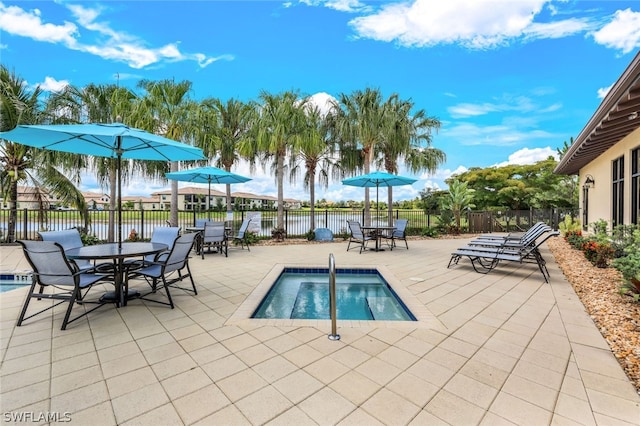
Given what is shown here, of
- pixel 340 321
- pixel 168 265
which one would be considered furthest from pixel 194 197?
pixel 340 321

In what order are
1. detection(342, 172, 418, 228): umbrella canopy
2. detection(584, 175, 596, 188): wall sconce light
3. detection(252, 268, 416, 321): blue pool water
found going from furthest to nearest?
detection(584, 175, 596, 188): wall sconce light, detection(342, 172, 418, 228): umbrella canopy, detection(252, 268, 416, 321): blue pool water

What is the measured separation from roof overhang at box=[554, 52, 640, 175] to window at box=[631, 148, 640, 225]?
19.8 inches

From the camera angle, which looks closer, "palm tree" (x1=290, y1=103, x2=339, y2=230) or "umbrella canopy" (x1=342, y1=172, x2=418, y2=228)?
"umbrella canopy" (x1=342, y1=172, x2=418, y2=228)

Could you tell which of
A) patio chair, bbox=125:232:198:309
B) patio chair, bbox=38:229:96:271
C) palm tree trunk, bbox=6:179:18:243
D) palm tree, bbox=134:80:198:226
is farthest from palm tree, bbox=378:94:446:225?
palm tree trunk, bbox=6:179:18:243

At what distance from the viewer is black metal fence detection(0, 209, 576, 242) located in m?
Answer: 9.48

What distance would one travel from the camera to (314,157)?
11859 millimetres

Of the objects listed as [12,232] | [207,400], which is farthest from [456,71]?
[12,232]

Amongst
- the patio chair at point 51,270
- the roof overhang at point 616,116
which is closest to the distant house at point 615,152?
the roof overhang at point 616,116

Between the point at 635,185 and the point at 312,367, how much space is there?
750 centimetres

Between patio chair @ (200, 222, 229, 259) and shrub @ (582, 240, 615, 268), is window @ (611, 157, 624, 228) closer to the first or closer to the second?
shrub @ (582, 240, 615, 268)

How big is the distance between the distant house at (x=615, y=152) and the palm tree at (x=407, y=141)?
542cm

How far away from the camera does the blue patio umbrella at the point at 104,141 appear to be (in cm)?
318

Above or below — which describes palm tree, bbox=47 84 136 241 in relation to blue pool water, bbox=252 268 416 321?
above

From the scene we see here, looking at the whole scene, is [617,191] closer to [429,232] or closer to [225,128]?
[429,232]
